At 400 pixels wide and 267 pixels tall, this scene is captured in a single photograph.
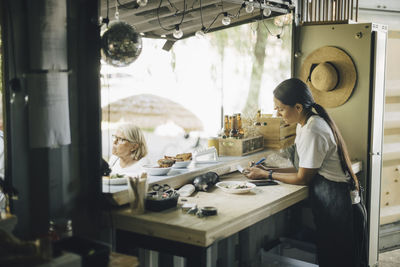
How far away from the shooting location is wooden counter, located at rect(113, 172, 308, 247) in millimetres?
2393

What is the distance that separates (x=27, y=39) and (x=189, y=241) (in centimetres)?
141

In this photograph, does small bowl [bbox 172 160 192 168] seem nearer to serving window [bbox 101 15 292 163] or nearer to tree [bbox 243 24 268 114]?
serving window [bbox 101 15 292 163]

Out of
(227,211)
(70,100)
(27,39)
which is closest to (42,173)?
(70,100)

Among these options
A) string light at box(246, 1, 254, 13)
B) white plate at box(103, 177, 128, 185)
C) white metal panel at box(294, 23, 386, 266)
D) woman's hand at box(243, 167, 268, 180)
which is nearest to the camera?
white plate at box(103, 177, 128, 185)

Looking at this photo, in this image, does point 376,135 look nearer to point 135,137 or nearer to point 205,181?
point 205,181

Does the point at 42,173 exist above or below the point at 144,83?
below

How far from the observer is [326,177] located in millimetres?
3281

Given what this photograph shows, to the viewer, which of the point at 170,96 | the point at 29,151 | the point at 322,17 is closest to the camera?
the point at 29,151

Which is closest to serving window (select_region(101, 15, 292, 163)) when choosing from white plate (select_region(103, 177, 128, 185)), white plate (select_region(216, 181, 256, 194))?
white plate (select_region(216, 181, 256, 194))

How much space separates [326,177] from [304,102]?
1.94 ft

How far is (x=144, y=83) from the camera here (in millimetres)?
6121

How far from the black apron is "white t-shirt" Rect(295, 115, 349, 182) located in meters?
0.07

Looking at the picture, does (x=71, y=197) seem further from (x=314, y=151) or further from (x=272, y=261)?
(x=272, y=261)

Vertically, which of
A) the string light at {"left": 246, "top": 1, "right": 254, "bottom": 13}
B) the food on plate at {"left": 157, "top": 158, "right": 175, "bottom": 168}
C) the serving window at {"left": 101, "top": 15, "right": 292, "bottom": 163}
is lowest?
the food on plate at {"left": 157, "top": 158, "right": 175, "bottom": 168}
